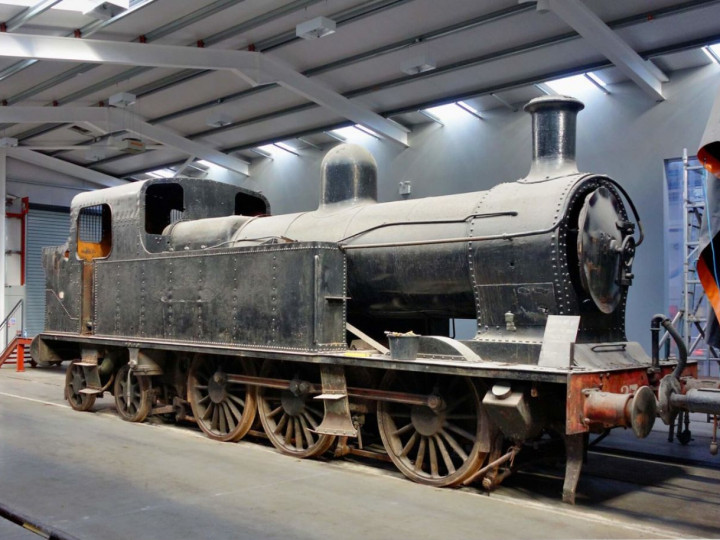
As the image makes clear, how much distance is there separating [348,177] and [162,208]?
3.47 meters

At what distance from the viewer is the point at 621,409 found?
488cm

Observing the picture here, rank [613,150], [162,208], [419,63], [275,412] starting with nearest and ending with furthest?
[275,412] < [162,208] < [419,63] < [613,150]

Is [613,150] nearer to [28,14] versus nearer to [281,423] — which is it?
[281,423]

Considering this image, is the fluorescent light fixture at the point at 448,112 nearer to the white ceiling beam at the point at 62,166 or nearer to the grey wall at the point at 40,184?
the white ceiling beam at the point at 62,166

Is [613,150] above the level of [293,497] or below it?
above

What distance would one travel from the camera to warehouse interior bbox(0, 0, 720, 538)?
10844 millimetres


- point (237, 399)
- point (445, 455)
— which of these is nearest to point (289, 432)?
point (237, 399)

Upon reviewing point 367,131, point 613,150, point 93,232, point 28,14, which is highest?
point 28,14

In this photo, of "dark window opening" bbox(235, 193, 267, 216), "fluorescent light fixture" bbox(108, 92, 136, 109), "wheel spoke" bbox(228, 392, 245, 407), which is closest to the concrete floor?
"wheel spoke" bbox(228, 392, 245, 407)

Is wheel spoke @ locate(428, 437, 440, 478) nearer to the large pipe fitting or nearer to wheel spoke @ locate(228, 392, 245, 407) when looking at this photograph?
the large pipe fitting

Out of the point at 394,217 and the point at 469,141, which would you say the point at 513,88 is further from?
the point at 394,217

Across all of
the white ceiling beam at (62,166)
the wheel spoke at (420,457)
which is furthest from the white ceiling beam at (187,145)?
the wheel spoke at (420,457)

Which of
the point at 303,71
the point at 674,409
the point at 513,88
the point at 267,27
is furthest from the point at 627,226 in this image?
the point at 303,71

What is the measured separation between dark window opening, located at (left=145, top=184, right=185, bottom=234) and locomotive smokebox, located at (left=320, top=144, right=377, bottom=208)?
270cm
